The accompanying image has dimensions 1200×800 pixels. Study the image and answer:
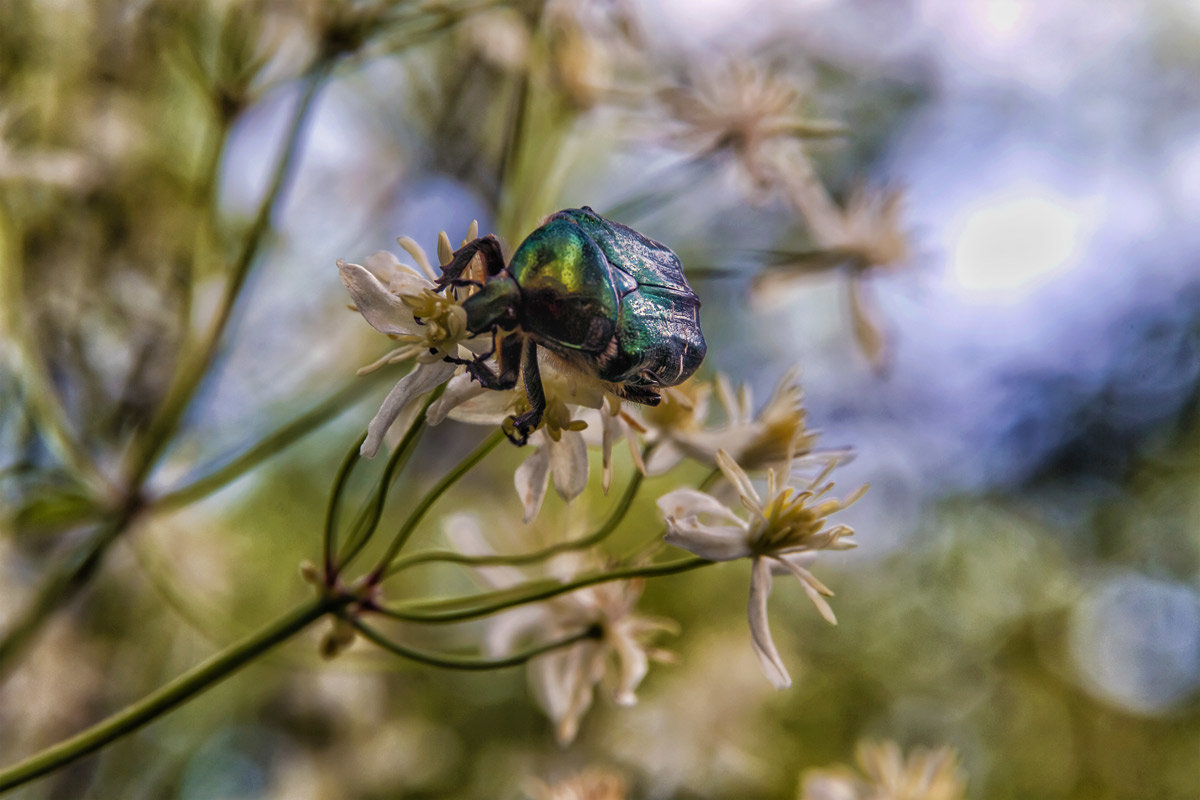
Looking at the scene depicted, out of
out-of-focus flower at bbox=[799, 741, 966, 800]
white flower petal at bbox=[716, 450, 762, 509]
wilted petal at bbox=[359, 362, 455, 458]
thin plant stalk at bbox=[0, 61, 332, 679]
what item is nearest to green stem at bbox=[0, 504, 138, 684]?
thin plant stalk at bbox=[0, 61, 332, 679]

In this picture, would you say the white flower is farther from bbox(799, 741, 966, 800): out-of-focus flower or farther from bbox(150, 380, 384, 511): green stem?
bbox(799, 741, 966, 800): out-of-focus flower

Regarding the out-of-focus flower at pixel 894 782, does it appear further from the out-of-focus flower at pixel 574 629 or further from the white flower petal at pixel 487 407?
the white flower petal at pixel 487 407

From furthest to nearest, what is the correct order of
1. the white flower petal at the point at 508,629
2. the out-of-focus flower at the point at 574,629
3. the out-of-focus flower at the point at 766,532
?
1. the white flower petal at the point at 508,629
2. the out-of-focus flower at the point at 574,629
3. the out-of-focus flower at the point at 766,532

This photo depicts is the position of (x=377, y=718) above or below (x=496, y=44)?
below

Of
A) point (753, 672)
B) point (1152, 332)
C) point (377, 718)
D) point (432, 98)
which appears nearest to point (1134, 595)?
point (1152, 332)

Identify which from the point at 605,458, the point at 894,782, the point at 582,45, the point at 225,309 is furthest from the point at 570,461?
the point at 582,45

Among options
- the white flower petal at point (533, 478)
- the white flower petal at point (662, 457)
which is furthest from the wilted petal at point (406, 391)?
the white flower petal at point (662, 457)

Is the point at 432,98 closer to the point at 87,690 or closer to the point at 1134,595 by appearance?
the point at 87,690
